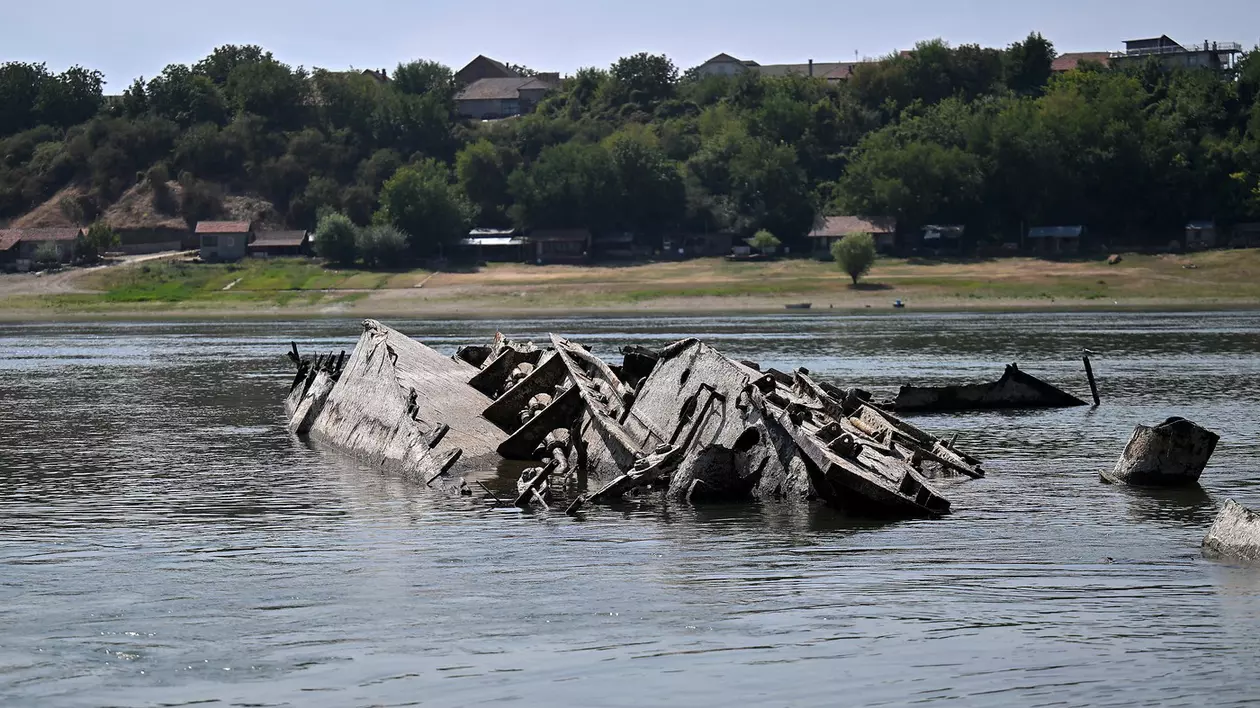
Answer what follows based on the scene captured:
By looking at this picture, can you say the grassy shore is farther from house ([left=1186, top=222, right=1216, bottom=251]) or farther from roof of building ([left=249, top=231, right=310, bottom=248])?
roof of building ([left=249, top=231, right=310, bottom=248])

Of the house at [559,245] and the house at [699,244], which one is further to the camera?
the house at [559,245]

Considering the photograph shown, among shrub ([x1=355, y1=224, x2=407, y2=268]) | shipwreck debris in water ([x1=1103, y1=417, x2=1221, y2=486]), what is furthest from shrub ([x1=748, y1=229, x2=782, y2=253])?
shipwreck debris in water ([x1=1103, y1=417, x2=1221, y2=486])

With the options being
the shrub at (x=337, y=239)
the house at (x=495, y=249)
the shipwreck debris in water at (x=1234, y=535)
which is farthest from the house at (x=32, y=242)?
the shipwreck debris in water at (x=1234, y=535)

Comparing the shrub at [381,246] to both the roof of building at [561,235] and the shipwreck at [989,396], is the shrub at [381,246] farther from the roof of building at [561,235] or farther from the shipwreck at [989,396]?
the shipwreck at [989,396]

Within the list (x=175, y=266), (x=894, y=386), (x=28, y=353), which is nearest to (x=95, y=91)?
(x=175, y=266)

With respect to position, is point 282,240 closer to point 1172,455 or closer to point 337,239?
point 337,239

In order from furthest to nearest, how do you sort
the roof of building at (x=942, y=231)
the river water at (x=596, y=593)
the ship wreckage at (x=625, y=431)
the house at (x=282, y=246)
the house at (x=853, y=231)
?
the house at (x=282, y=246) → the house at (x=853, y=231) → the roof of building at (x=942, y=231) → the ship wreckage at (x=625, y=431) → the river water at (x=596, y=593)

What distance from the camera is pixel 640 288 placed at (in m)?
109

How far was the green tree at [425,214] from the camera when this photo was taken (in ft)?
433

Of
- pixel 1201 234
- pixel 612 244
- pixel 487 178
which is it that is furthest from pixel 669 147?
pixel 1201 234

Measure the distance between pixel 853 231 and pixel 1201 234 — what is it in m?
27.3

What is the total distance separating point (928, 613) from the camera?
53.4ft

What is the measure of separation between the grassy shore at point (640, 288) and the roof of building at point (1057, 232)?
6283 millimetres

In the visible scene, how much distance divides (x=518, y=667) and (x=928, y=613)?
4.61 meters
